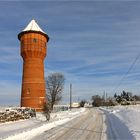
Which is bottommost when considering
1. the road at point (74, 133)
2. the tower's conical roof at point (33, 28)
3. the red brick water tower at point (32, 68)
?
the road at point (74, 133)

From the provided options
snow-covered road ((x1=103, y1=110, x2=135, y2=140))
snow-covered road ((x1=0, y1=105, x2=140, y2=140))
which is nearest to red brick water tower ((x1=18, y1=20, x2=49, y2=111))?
snow-covered road ((x1=0, y1=105, x2=140, y2=140))

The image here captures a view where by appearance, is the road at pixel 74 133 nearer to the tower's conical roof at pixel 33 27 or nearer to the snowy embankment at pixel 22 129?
the snowy embankment at pixel 22 129

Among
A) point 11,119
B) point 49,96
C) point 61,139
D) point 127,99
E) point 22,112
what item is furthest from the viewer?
point 127,99

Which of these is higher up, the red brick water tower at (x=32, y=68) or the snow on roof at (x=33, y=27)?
the snow on roof at (x=33, y=27)

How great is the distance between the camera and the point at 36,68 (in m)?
48.3

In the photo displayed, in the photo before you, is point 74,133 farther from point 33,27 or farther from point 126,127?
point 33,27

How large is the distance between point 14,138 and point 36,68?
34.7 meters

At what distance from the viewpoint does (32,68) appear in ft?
158

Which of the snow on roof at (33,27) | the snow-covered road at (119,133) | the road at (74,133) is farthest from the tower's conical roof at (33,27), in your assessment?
the snow-covered road at (119,133)

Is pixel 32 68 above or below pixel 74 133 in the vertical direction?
above

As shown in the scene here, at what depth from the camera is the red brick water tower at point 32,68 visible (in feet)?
157

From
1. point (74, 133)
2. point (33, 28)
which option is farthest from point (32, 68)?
point (74, 133)

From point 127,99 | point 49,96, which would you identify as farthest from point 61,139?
point 127,99

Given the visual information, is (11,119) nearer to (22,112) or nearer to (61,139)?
(22,112)
